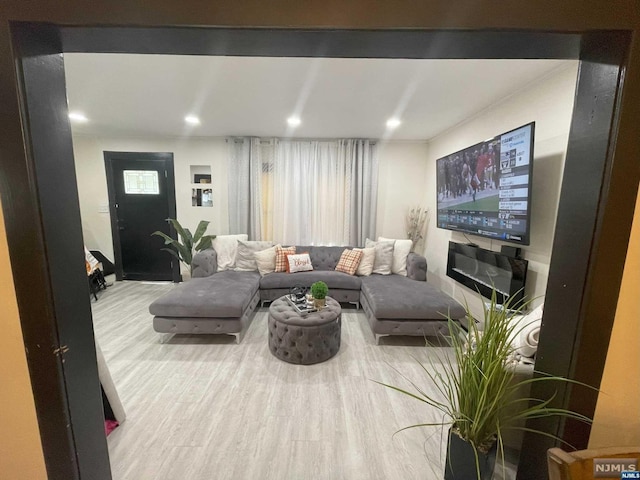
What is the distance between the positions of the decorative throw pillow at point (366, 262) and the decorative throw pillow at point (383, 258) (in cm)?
7

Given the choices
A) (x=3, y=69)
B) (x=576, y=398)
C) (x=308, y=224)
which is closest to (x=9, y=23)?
(x=3, y=69)

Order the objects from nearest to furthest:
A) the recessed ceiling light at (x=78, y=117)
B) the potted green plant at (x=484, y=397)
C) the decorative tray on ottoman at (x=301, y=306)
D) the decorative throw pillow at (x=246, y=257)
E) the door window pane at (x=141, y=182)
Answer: the potted green plant at (x=484, y=397), the decorative tray on ottoman at (x=301, y=306), the recessed ceiling light at (x=78, y=117), the decorative throw pillow at (x=246, y=257), the door window pane at (x=141, y=182)

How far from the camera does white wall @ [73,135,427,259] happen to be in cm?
407

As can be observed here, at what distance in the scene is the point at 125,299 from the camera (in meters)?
3.60

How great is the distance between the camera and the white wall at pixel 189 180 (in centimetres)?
407

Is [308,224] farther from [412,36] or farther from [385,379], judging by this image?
[412,36]

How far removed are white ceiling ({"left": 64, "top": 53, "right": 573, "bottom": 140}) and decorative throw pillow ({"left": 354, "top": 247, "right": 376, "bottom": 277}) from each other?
1.73m

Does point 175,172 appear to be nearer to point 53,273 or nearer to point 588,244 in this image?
point 53,273

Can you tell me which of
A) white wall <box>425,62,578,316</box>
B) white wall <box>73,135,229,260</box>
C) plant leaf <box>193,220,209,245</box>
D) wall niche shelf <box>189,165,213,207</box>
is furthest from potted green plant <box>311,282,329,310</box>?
wall niche shelf <box>189,165,213,207</box>

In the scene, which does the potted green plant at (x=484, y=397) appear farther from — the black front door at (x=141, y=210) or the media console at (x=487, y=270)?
the black front door at (x=141, y=210)

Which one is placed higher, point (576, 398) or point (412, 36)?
point (412, 36)

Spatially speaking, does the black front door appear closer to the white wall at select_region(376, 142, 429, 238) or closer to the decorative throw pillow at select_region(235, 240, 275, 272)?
the decorative throw pillow at select_region(235, 240, 275, 272)

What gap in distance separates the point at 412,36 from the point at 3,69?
3.85 feet

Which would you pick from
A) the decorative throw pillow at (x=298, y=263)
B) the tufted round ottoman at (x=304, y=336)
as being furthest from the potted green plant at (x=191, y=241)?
the tufted round ottoman at (x=304, y=336)
